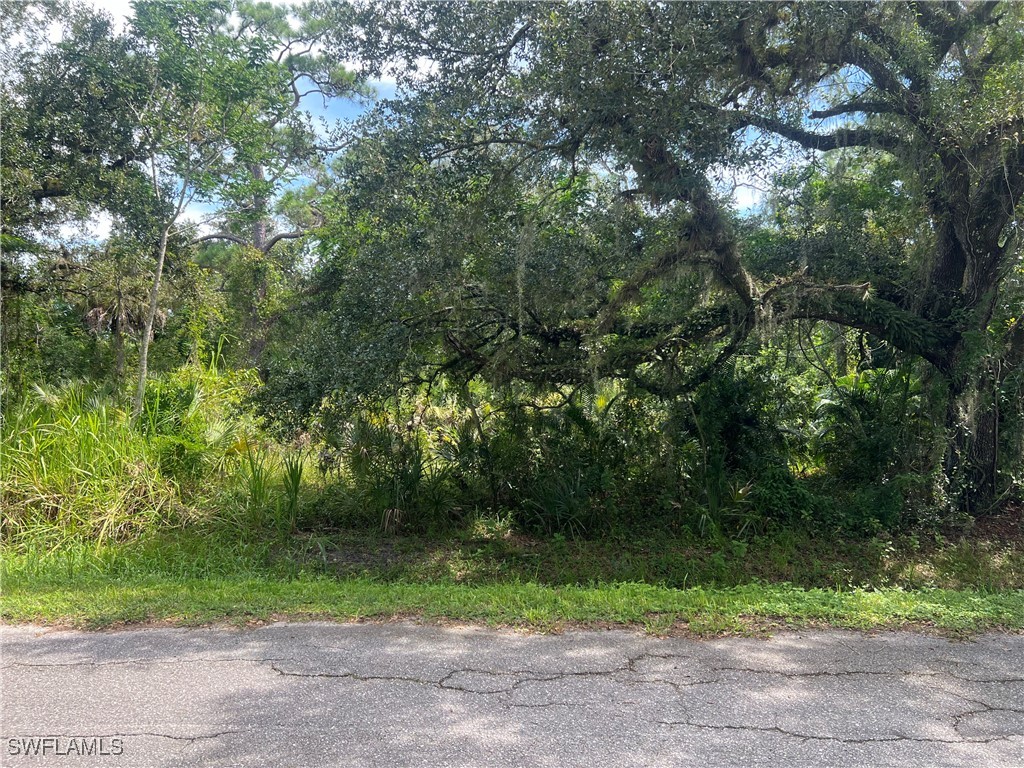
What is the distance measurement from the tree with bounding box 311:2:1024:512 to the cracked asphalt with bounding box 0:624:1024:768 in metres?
4.69

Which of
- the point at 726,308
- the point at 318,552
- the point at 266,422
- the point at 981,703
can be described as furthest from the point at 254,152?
the point at 981,703

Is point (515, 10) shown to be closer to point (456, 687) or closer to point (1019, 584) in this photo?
point (456, 687)

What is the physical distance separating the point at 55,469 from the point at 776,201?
9.46m

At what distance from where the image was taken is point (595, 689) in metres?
4.14

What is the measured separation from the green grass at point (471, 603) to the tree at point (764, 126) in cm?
345

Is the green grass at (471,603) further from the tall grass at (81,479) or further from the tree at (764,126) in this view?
the tree at (764,126)

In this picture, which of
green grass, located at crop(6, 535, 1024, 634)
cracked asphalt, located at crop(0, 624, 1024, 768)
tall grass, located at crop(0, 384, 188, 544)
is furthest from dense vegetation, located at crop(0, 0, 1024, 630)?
→ cracked asphalt, located at crop(0, 624, 1024, 768)

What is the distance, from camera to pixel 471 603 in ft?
19.2

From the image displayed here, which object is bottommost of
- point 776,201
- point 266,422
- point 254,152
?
point 266,422

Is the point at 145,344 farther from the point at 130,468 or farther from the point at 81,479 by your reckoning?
the point at 81,479

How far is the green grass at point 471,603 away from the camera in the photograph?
544 cm

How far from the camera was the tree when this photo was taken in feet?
23.5

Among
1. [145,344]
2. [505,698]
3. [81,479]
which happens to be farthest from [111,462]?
[505,698]

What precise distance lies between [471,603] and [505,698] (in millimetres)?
1833
